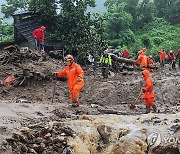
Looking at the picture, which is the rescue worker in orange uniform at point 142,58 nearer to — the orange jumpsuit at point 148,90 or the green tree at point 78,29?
the green tree at point 78,29

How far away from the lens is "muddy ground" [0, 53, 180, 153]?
1062 cm

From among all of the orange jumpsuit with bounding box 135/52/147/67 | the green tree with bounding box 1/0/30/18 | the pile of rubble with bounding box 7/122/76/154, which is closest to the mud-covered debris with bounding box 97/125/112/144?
the pile of rubble with bounding box 7/122/76/154

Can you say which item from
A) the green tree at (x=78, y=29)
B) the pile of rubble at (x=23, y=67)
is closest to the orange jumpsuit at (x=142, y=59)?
the green tree at (x=78, y=29)

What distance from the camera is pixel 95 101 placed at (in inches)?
591

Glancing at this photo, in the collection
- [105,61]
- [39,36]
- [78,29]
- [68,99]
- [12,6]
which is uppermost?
[12,6]

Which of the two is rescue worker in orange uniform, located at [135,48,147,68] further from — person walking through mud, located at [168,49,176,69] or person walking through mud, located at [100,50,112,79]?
person walking through mud, located at [168,49,176,69]

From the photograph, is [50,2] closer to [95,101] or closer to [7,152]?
[95,101]

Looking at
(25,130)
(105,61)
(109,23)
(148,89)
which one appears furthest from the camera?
(109,23)

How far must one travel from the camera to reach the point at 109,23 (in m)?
37.3

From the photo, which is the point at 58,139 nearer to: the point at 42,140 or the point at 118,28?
the point at 42,140

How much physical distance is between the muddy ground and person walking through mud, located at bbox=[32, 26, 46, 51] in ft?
6.82

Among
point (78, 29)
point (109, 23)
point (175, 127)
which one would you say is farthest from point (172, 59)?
point (175, 127)

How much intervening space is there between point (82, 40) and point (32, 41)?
314 centimetres

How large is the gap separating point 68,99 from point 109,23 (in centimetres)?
2314
